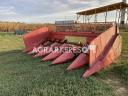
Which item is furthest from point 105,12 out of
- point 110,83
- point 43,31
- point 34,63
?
point 110,83

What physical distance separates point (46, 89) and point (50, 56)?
9.42ft

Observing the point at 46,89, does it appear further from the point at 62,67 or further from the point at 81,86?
the point at 62,67

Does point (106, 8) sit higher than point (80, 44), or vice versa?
point (106, 8)

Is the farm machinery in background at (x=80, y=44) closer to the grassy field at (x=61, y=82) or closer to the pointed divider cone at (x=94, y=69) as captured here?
the pointed divider cone at (x=94, y=69)

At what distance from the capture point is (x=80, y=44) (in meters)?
8.23

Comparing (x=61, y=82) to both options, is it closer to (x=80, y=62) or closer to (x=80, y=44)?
(x=80, y=62)

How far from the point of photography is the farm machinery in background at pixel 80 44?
6.44 m

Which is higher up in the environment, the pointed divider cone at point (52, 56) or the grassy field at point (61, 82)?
the pointed divider cone at point (52, 56)

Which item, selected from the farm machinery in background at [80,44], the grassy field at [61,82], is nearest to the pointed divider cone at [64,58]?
the farm machinery in background at [80,44]

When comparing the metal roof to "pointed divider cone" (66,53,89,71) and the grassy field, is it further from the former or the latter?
"pointed divider cone" (66,53,89,71)

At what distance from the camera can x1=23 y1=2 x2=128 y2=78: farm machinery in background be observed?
6.44m

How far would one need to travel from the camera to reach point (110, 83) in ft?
18.6

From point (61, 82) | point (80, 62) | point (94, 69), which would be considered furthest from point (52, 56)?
point (61, 82)

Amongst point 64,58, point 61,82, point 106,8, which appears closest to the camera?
point 61,82
